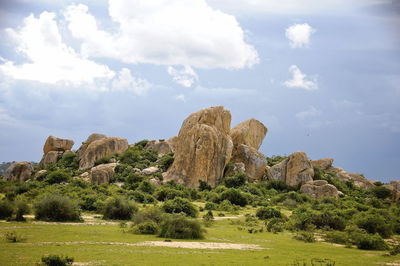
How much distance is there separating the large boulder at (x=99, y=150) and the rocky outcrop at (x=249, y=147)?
20.3 meters

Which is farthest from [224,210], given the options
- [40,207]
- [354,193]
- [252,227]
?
[354,193]

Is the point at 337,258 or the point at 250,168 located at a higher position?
the point at 250,168

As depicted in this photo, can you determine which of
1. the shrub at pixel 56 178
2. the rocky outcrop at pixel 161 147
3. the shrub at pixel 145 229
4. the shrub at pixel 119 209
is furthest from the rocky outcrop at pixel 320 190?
the rocky outcrop at pixel 161 147

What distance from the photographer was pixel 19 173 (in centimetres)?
6062

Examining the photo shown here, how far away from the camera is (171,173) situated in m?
53.6

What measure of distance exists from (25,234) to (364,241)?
1740 cm

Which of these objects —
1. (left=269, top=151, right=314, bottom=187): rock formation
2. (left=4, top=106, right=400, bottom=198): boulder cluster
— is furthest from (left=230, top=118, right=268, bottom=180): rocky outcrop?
(left=269, top=151, right=314, bottom=187): rock formation

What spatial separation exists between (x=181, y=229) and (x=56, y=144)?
60296 millimetres

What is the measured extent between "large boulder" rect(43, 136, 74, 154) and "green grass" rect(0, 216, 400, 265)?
54312 millimetres

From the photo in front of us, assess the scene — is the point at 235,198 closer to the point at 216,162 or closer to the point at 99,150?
the point at 216,162

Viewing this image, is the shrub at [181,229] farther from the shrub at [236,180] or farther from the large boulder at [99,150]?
the large boulder at [99,150]

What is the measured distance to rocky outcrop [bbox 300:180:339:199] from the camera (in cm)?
4628

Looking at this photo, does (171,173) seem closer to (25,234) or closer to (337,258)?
(25,234)

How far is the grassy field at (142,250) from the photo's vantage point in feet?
49.0
